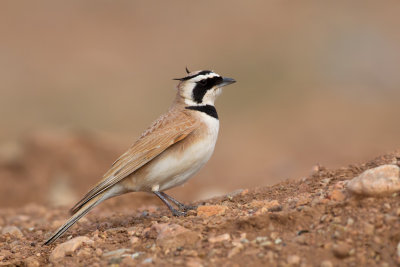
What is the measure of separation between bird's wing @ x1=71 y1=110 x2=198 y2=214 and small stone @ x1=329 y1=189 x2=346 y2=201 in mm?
2037

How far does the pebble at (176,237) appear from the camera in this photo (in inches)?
205

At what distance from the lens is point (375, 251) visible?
177 inches

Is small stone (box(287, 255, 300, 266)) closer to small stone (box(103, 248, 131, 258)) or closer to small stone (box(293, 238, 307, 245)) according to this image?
small stone (box(293, 238, 307, 245))

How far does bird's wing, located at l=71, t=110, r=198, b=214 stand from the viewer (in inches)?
263

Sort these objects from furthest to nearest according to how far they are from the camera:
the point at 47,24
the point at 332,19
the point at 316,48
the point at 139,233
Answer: the point at 47,24 → the point at 332,19 → the point at 316,48 → the point at 139,233

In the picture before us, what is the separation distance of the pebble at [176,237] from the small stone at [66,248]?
0.90m

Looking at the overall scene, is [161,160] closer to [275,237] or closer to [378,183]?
[275,237]

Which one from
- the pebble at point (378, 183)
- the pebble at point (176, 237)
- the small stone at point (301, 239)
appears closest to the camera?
the small stone at point (301, 239)

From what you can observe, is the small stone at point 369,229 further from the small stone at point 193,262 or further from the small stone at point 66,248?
the small stone at point 66,248

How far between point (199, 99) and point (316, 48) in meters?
23.5

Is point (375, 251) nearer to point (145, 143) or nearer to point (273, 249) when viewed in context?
point (273, 249)

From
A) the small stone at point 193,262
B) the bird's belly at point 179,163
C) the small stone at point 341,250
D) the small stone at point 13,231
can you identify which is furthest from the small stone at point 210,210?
the small stone at point 13,231

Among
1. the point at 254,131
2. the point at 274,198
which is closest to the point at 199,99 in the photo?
the point at 274,198

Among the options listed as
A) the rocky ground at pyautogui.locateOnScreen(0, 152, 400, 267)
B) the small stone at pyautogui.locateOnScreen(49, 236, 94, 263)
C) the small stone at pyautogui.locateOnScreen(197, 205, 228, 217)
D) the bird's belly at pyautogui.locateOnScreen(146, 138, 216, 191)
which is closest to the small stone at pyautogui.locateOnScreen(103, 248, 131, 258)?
the rocky ground at pyautogui.locateOnScreen(0, 152, 400, 267)
